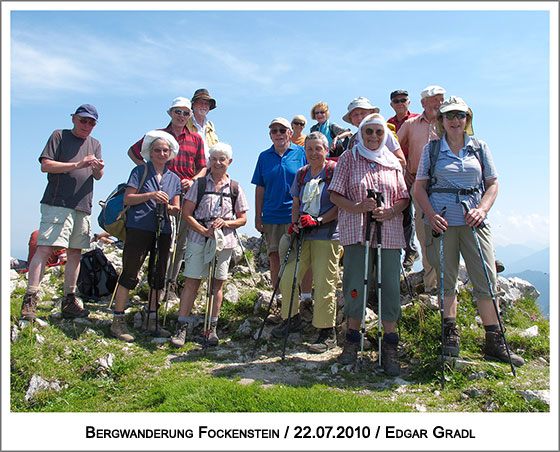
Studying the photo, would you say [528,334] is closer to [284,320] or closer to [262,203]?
[284,320]

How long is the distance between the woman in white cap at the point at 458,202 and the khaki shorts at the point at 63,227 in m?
5.89

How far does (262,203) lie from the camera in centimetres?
848

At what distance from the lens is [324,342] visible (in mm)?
7492

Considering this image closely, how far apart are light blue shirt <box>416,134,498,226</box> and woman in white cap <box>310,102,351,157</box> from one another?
253 cm

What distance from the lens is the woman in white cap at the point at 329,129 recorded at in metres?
8.63

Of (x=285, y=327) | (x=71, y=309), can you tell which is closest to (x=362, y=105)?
(x=285, y=327)

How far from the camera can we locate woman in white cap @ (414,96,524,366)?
6.23 m

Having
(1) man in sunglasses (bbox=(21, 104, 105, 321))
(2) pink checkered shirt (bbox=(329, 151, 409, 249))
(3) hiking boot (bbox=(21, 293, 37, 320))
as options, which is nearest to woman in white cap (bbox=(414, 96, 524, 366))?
(2) pink checkered shirt (bbox=(329, 151, 409, 249))

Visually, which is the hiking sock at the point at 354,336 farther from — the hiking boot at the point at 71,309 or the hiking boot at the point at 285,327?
the hiking boot at the point at 71,309

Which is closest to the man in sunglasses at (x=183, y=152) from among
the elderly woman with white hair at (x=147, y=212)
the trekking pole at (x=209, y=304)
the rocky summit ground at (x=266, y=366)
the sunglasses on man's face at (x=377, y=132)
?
the elderly woman with white hair at (x=147, y=212)

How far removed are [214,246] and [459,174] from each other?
4075 mm

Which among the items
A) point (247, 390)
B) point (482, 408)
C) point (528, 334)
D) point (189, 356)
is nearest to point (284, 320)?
point (189, 356)

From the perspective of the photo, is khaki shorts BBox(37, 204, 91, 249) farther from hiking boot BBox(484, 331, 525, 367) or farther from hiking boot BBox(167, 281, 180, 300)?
hiking boot BBox(484, 331, 525, 367)

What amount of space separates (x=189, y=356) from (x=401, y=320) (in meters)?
3.76
